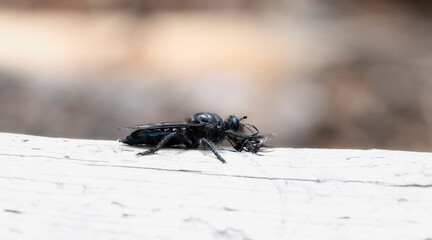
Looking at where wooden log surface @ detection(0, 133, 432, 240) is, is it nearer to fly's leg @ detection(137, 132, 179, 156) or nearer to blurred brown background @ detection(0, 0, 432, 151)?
fly's leg @ detection(137, 132, 179, 156)

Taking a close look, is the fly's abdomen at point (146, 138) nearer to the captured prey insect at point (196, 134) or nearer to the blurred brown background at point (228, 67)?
the captured prey insect at point (196, 134)

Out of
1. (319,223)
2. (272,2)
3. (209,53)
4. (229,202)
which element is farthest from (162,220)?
(272,2)

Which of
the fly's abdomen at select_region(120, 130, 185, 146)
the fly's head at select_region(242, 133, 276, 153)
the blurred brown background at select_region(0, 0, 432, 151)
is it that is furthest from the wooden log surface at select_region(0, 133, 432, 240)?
the blurred brown background at select_region(0, 0, 432, 151)

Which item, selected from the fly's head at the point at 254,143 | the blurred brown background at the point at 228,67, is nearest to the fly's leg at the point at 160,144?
the fly's head at the point at 254,143

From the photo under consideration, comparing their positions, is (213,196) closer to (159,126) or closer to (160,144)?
(160,144)

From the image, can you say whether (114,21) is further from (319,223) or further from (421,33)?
(319,223)
